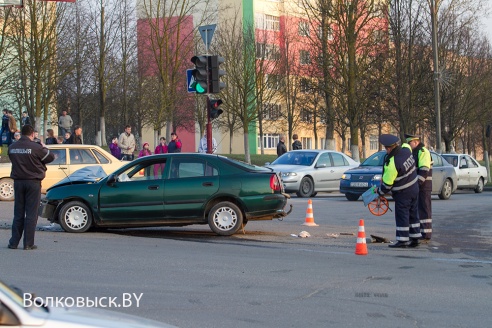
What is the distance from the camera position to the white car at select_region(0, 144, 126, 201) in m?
21.1

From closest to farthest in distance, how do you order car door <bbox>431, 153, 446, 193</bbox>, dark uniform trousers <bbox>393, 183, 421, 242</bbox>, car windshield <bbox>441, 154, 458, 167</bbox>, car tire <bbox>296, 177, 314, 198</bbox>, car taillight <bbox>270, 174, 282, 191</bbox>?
dark uniform trousers <bbox>393, 183, 421, 242</bbox>, car taillight <bbox>270, 174, 282, 191</bbox>, car door <bbox>431, 153, 446, 193</bbox>, car tire <bbox>296, 177, 314, 198</bbox>, car windshield <bbox>441, 154, 458, 167</bbox>

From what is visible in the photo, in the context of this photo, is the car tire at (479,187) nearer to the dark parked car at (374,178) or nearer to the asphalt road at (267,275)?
the dark parked car at (374,178)

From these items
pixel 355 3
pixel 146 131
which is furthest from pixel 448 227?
pixel 146 131

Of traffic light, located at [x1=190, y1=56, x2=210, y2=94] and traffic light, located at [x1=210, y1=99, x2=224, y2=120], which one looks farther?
traffic light, located at [x1=210, y1=99, x2=224, y2=120]

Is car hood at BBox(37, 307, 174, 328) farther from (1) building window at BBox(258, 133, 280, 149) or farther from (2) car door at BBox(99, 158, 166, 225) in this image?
A: (1) building window at BBox(258, 133, 280, 149)

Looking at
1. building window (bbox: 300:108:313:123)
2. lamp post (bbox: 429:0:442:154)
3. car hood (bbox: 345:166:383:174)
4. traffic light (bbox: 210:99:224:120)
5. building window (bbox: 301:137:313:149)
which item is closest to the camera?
traffic light (bbox: 210:99:224:120)

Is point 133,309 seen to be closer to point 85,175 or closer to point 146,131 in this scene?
point 85,175

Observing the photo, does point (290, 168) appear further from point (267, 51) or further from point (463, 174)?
point (267, 51)

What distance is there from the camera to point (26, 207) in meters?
11.7

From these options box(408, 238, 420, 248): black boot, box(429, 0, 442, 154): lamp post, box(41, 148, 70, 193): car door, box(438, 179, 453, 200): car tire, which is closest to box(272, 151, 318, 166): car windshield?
box(438, 179, 453, 200): car tire

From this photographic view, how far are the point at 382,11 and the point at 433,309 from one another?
110 feet

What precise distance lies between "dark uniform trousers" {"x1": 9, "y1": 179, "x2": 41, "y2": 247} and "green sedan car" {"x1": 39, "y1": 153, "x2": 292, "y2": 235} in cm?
236

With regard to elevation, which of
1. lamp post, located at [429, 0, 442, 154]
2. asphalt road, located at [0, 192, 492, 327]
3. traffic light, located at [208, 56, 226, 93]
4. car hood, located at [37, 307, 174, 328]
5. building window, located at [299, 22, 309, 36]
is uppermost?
building window, located at [299, 22, 309, 36]

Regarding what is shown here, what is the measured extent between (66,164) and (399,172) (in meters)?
11.4
